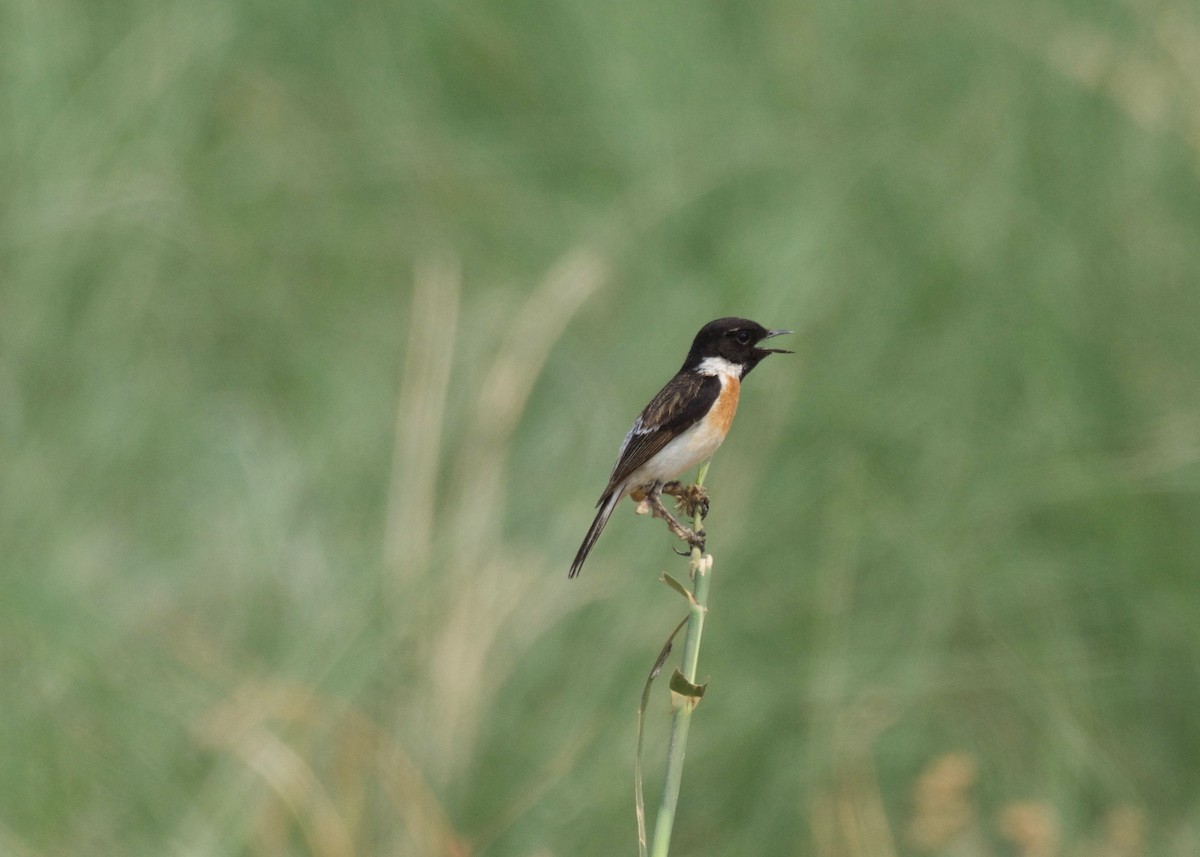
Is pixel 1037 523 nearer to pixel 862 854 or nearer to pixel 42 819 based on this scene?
pixel 862 854

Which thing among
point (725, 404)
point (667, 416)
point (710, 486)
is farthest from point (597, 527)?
point (710, 486)

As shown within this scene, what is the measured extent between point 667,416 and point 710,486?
36.5 inches

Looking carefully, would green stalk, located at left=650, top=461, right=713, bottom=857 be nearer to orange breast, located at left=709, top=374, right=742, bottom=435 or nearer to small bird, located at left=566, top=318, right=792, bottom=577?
small bird, located at left=566, top=318, right=792, bottom=577

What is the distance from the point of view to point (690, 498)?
1904mm

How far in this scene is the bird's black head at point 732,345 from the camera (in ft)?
7.69

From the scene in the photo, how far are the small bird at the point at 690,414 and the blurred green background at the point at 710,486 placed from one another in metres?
0.82

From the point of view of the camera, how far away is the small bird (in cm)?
229

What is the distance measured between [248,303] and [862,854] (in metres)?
2.40

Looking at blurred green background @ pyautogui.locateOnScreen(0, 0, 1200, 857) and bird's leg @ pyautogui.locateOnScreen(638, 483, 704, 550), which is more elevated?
blurred green background @ pyautogui.locateOnScreen(0, 0, 1200, 857)

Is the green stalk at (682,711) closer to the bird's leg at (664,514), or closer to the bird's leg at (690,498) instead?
the bird's leg at (664,514)

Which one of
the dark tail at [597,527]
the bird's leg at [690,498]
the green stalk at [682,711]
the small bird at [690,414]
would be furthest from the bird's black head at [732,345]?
the green stalk at [682,711]

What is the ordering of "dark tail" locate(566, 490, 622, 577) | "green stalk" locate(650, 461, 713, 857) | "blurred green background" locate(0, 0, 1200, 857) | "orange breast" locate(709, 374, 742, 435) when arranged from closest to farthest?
"green stalk" locate(650, 461, 713, 857) → "dark tail" locate(566, 490, 622, 577) → "orange breast" locate(709, 374, 742, 435) → "blurred green background" locate(0, 0, 1200, 857)

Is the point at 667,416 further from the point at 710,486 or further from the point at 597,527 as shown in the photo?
the point at 710,486

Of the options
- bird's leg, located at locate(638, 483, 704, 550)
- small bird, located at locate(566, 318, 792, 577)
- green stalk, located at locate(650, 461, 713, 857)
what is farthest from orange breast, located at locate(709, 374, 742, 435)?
green stalk, located at locate(650, 461, 713, 857)
